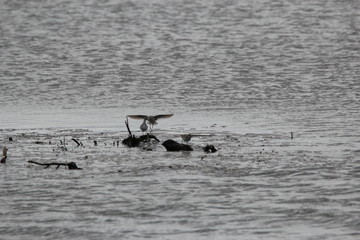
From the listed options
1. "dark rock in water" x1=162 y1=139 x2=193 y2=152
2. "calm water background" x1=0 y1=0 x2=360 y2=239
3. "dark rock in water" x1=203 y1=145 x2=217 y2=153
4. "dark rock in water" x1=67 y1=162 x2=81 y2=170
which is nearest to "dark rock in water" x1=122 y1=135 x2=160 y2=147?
"calm water background" x1=0 y1=0 x2=360 y2=239

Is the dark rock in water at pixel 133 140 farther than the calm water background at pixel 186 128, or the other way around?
the dark rock in water at pixel 133 140

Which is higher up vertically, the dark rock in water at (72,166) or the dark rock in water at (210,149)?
the dark rock in water at (210,149)

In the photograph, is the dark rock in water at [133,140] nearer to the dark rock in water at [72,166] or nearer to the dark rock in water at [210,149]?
the dark rock in water at [210,149]

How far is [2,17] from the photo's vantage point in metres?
35.6

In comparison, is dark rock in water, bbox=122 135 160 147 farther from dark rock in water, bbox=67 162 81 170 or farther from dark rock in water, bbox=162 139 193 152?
dark rock in water, bbox=67 162 81 170

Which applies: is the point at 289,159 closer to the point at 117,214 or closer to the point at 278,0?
the point at 117,214

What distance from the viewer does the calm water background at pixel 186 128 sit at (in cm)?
929

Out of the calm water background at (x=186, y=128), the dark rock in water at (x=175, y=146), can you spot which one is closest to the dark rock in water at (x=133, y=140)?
the calm water background at (x=186, y=128)

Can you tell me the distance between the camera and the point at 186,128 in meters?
14.2

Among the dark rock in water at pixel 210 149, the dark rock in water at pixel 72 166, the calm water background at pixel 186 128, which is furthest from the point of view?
the dark rock in water at pixel 210 149

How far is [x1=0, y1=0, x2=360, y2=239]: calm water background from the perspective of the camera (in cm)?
929

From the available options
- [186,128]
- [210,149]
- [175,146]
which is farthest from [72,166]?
[186,128]

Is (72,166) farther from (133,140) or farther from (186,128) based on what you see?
(186,128)

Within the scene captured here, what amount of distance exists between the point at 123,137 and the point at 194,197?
11.5 ft
